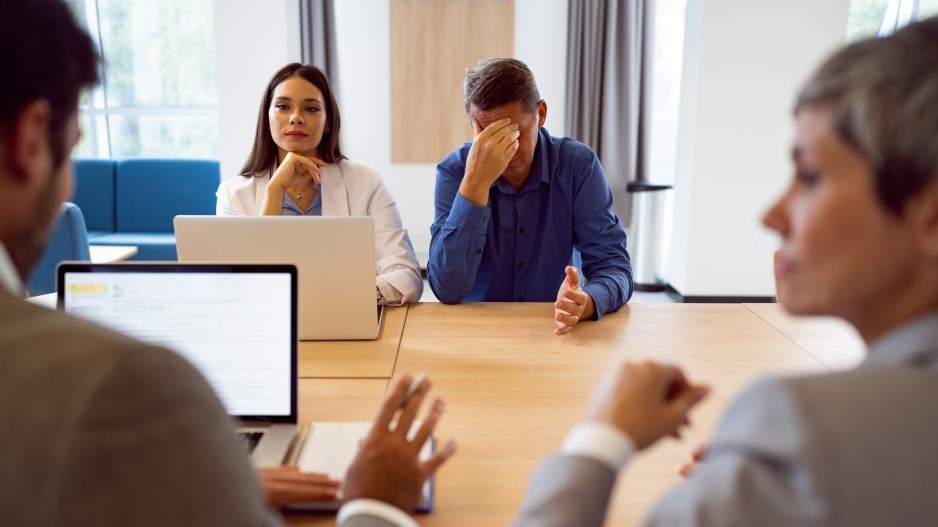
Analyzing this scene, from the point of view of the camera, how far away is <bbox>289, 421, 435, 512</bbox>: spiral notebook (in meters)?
0.88

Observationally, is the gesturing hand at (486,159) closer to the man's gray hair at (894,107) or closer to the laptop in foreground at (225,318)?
the laptop in foreground at (225,318)

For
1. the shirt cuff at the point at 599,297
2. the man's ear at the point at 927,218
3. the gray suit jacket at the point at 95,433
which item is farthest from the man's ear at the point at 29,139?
the shirt cuff at the point at 599,297

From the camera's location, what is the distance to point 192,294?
1083mm

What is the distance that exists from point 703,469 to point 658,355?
94 centimetres

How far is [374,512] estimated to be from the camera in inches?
29.7

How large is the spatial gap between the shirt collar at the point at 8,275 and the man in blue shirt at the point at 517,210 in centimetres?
132

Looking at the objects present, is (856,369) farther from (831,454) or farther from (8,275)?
(8,275)

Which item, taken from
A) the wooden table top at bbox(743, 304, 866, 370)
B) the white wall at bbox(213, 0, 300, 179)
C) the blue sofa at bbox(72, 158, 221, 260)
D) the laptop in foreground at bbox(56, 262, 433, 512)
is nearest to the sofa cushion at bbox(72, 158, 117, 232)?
the blue sofa at bbox(72, 158, 221, 260)

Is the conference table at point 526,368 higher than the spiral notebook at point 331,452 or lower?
lower

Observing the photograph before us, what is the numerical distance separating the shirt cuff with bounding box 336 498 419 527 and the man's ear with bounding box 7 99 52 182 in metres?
0.46

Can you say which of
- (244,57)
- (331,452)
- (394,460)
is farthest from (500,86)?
(244,57)

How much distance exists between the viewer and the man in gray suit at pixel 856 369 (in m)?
0.47

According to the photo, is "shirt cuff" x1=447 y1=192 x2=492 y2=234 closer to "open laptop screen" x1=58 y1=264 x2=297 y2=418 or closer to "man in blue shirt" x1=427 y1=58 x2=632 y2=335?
"man in blue shirt" x1=427 y1=58 x2=632 y2=335

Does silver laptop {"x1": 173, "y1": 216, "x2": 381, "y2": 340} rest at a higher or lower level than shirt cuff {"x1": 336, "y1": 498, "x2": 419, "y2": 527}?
higher
